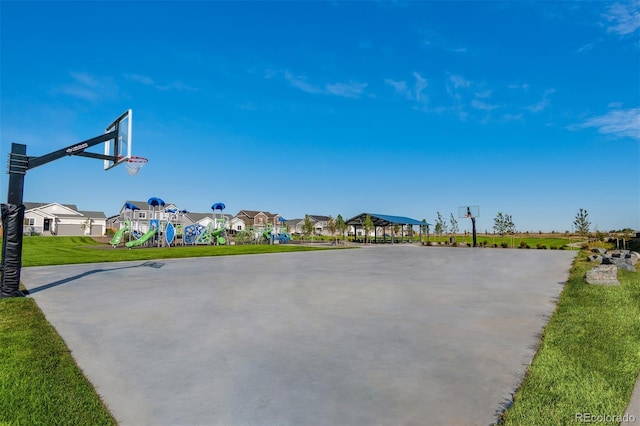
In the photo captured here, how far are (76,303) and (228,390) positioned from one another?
5.40 m

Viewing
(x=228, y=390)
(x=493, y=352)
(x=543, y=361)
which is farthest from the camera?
(x=493, y=352)

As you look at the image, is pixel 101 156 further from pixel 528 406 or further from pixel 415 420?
pixel 528 406

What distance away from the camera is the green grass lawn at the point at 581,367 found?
2896 mm

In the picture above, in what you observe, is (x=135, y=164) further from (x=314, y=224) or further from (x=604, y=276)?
(x=314, y=224)

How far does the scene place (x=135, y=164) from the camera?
462 inches

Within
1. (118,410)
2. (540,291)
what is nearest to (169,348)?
(118,410)

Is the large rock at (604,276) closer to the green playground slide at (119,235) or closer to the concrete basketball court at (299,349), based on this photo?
the concrete basketball court at (299,349)

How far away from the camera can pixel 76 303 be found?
6.93 m

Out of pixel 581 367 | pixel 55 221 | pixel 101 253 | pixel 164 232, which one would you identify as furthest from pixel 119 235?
pixel 55 221

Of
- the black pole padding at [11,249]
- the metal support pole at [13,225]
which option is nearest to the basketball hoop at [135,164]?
the metal support pole at [13,225]

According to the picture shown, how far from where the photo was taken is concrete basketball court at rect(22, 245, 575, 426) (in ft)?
9.98

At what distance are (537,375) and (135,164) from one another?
12.3m

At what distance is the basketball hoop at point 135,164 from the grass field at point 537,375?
6.61 meters

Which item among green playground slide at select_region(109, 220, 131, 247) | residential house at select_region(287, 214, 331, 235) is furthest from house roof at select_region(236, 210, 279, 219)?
green playground slide at select_region(109, 220, 131, 247)
